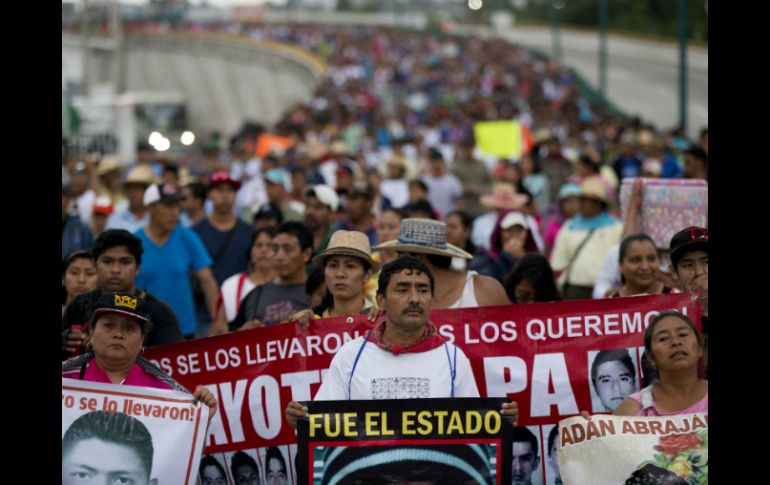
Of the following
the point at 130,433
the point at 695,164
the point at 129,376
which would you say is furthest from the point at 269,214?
the point at 130,433

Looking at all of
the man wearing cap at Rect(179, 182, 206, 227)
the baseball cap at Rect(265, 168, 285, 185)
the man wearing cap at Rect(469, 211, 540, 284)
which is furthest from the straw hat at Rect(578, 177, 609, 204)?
the baseball cap at Rect(265, 168, 285, 185)

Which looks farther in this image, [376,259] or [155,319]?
[376,259]

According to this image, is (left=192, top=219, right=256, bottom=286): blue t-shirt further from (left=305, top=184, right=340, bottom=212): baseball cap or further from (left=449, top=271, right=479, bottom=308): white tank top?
(left=449, top=271, right=479, bottom=308): white tank top

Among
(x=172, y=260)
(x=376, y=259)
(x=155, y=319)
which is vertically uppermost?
(x=172, y=260)

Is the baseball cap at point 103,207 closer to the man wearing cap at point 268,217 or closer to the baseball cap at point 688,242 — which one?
the man wearing cap at point 268,217

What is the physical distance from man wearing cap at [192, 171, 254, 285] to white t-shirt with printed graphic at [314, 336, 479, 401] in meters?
4.65

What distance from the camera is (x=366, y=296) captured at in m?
8.85

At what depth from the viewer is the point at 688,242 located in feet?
25.7

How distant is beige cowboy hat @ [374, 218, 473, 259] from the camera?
8586 millimetres

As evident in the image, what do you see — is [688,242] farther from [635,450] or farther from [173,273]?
[173,273]

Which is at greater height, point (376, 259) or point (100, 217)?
point (100, 217)

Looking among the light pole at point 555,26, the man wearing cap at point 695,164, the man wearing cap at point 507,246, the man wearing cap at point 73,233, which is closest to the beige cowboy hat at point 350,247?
the man wearing cap at point 507,246

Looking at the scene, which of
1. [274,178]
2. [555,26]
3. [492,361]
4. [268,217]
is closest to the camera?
[492,361]

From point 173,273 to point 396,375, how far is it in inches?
157
